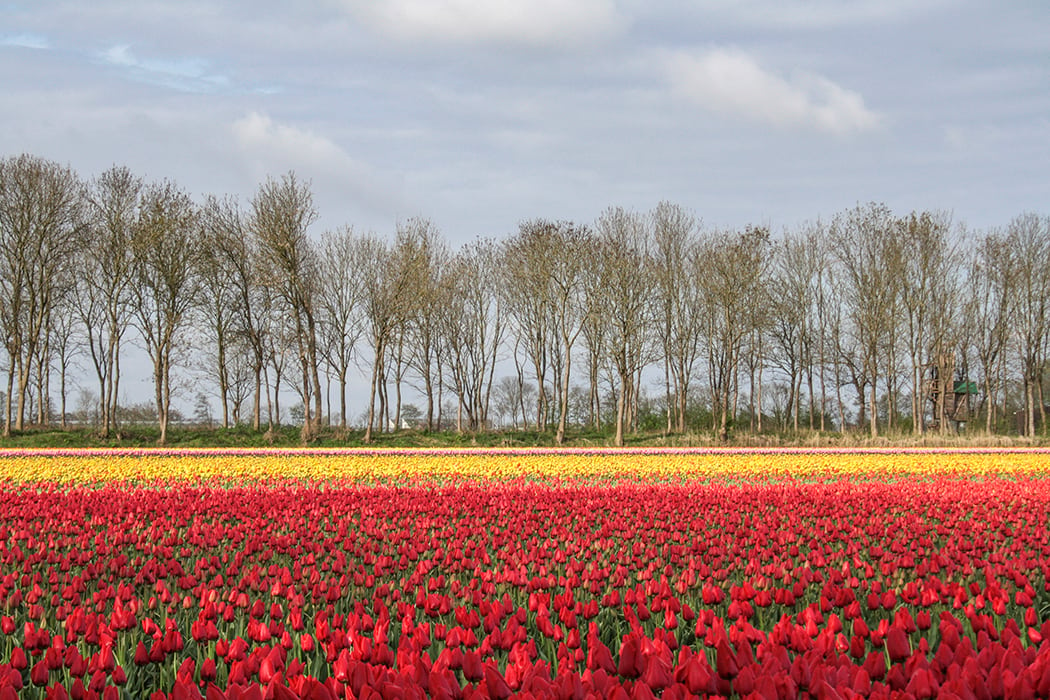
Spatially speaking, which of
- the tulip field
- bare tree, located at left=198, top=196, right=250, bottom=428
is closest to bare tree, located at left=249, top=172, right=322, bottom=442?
bare tree, located at left=198, top=196, right=250, bottom=428

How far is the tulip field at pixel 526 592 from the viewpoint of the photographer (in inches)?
122

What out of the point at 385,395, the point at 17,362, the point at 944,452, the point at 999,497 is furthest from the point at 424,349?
the point at 999,497

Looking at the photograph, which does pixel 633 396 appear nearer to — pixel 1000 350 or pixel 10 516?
pixel 1000 350

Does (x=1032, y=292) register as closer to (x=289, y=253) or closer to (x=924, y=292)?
(x=924, y=292)

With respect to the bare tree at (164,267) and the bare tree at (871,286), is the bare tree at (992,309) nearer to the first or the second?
the bare tree at (871,286)

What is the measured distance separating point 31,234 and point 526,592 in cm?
3266

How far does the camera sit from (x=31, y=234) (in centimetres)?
3238

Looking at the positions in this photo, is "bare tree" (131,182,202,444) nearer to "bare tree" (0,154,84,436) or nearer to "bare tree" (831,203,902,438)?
"bare tree" (0,154,84,436)

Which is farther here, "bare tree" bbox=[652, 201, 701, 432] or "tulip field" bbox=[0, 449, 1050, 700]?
"bare tree" bbox=[652, 201, 701, 432]

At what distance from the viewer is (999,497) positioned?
1108 cm

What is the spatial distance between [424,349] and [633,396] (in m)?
10.0

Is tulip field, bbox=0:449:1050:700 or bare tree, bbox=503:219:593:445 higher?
bare tree, bbox=503:219:593:445

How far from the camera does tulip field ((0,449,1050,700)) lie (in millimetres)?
3090

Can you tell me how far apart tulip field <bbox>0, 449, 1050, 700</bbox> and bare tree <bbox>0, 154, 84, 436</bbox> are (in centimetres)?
2113
